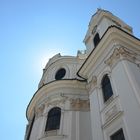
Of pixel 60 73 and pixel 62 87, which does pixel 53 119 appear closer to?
pixel 62 87

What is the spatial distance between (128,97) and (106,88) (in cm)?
321

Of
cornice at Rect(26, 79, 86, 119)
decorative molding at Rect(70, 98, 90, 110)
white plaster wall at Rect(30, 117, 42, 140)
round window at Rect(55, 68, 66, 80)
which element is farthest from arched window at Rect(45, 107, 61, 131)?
round window at Rect(55, 68, 66, 80)

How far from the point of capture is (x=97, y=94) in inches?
570

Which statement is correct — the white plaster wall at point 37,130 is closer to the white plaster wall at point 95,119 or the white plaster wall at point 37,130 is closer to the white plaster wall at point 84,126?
the white plaster wall at point 84,126

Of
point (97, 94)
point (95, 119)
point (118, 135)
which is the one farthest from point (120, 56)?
point (118, 135)

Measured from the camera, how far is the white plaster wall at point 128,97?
31.3 feet

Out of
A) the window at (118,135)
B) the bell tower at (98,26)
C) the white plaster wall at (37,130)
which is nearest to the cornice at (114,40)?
the bell tower at (98,26)

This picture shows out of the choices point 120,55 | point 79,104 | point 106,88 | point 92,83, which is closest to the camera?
point 120,55

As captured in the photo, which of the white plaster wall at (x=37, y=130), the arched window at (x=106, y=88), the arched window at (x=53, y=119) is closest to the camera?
the arched window at (x=106, y=88)

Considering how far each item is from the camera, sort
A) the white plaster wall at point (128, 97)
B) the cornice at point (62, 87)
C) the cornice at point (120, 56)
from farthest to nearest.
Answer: the cornice at point (62, 87) → the cornice at point (120, 56) → the white plaster wall at point (128, 97)

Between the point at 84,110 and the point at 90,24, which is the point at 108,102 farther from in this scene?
the point at 90,24

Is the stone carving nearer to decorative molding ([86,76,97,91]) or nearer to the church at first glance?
the church

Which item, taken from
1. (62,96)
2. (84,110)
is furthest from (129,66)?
(62,96)

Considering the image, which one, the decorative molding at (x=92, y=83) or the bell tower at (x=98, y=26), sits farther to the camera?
the bell tower at (x=98, y=26)
